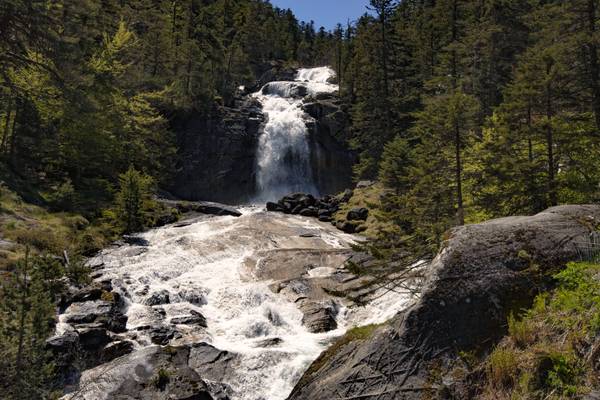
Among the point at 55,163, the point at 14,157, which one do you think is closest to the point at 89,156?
the point at 55,163

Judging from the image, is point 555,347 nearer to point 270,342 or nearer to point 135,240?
point 270,342

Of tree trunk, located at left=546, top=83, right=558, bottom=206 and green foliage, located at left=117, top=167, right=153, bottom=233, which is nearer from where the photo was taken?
tree trunk, located at left=546, top=83, right=558, bottom=206

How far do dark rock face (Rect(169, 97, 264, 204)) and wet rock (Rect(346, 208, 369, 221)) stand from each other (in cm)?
1970

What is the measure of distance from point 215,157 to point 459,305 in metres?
47.5

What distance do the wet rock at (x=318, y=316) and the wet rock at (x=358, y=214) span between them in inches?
623

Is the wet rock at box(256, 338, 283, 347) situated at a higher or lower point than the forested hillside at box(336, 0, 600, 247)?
lower

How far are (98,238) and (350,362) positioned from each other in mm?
21514

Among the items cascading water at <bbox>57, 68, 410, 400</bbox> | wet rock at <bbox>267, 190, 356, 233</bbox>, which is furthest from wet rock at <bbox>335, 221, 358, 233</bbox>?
wet rock at <bbox>267, 190, 356, 233</bbox>

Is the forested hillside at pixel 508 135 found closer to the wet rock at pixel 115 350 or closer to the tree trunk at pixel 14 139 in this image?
the wet rock at pixel 115 350

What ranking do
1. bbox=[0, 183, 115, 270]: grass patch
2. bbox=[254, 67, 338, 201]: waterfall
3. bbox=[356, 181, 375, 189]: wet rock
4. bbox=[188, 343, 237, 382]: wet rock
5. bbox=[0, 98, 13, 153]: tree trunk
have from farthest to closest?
bbox=[254, 67, 338, 201]: waterfall → bbox=[356, 181, 375, 189]: wet rock → bbox=[0, 98, 13, 153]: tree trunk → bbox=[0, 183, 115, 270]: grass patch → bbox=[188, 343, 237, 382]: wet rock

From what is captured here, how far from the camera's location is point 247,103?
5694 centimetres

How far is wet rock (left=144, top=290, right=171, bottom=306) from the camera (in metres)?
17.7

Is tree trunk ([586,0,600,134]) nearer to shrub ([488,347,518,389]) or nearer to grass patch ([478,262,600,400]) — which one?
grass patch ([478,262,600,400])

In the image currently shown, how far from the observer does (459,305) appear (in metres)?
5.68
